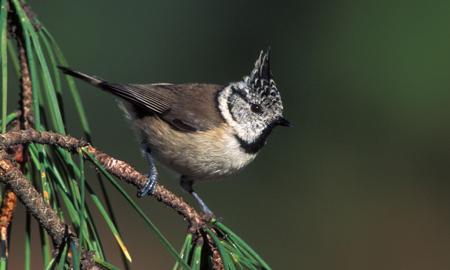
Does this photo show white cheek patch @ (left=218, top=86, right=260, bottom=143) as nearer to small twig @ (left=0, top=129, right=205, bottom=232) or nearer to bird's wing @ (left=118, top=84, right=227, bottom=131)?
bird's wing @ (left=118, top=84, right=227, bottom=131)

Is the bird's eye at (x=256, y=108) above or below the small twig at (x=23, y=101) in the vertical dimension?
above

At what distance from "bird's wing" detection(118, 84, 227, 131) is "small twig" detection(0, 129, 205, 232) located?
1172 millimetres

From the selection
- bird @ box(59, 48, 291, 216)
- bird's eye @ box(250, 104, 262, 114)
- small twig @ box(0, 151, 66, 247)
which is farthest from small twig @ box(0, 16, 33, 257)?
bird's eye @ box(250, 104, 262, 114)

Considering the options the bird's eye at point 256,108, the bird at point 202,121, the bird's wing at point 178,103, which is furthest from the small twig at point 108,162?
the bird's eye at point 256,108

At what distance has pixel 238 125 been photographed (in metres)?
2.83

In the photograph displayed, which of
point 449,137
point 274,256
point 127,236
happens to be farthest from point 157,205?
point 449,137

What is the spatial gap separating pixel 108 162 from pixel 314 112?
2.80 m

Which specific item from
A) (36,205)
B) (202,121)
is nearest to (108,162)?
(36,205)

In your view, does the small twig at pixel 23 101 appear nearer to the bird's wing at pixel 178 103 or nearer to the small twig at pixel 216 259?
the small twig at pixel 216 259

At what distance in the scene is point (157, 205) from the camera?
431cm

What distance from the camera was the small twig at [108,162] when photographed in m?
1.29

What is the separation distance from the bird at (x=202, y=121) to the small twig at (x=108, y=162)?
1044 millimetres

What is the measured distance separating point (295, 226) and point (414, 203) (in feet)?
2.32

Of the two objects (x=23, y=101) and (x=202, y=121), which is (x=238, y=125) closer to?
(x=202, y=121)
